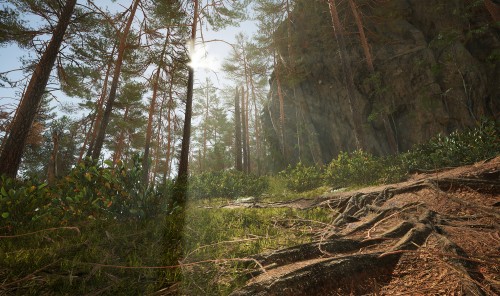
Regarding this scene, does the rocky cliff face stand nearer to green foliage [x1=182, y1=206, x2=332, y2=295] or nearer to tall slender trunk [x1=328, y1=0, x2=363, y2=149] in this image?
tall slender trunk [x1=328, y1=0, x2=363, y2=149]

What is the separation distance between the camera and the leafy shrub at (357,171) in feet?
32.9

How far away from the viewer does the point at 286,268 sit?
2334mm

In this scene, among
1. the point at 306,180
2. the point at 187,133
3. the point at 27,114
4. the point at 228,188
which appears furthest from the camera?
the point at 228,188

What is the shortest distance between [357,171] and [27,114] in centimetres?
1133

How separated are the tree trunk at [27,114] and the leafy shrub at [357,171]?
35.2 ft

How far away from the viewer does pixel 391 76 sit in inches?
602

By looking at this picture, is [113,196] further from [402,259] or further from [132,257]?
[402,259]

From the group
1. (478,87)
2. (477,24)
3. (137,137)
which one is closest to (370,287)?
(478,87)

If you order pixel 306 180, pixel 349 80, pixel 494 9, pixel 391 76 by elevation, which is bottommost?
pixel 306 180

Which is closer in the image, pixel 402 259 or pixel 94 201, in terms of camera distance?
pixel 402 259

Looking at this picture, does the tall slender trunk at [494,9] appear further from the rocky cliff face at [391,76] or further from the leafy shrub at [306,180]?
the leafy shrub at [306,180]

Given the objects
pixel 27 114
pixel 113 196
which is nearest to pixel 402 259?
pixel 113 196

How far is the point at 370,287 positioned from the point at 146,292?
6.42 ft

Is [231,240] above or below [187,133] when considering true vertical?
below
